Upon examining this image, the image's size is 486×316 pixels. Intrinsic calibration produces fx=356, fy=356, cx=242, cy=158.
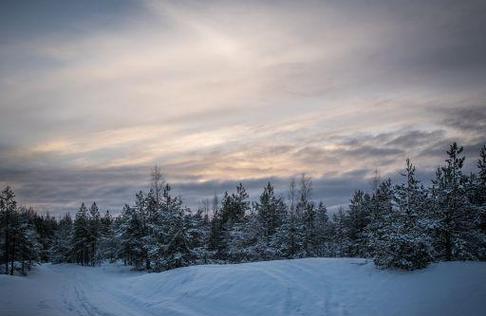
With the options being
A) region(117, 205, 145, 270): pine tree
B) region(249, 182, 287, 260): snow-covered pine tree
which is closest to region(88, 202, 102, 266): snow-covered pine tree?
region(117, 205, 145, 270): pine tree

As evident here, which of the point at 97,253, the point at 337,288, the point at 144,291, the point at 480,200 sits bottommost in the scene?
the point at 97,253

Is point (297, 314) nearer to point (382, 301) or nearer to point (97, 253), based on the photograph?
point (382, 301)

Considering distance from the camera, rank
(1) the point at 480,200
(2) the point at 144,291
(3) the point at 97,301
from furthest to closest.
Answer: (1) the point at 480,200
(2) the point at 144,291
(3) the point at 97,301

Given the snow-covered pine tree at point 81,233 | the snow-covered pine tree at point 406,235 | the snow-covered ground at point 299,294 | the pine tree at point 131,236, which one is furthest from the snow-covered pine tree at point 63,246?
the snow-covered pine tree at point 406,235

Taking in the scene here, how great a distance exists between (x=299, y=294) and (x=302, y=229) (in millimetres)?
25805

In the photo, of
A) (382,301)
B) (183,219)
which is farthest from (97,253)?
(382,301)

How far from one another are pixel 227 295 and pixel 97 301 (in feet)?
27.3

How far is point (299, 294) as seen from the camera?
16.3 metres

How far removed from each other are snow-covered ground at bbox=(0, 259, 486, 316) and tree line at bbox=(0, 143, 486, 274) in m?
1.94

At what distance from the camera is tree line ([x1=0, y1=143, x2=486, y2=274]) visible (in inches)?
731

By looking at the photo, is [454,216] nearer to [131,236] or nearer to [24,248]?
[131,236]

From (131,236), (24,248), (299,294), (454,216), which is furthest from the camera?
(24,248)

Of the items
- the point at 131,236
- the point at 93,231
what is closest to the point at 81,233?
the point at 93,231

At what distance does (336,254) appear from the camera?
49031 mm
